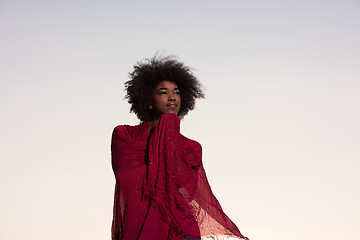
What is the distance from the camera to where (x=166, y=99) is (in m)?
5.24

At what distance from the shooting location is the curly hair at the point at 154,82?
5443 mm

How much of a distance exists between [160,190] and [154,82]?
3.77 ft

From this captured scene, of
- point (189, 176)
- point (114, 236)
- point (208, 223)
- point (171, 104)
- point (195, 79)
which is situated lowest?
point (114, 236)

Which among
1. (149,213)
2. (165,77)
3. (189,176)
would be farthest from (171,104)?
(149,213)

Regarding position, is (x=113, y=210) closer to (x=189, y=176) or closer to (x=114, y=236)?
(x=114, y=236)

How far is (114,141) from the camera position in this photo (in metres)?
5.32

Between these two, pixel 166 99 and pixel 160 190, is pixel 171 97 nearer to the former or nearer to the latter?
pixel 166 99

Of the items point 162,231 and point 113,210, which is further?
point 113,210

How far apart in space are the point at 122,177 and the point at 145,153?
0.30m

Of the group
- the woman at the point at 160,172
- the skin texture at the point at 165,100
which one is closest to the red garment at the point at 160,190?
the woman at the point at 160,172

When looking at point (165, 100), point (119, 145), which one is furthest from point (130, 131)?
point (165, 100)

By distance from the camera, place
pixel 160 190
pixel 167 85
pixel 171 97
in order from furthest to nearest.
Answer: pixel 167 85
pixel 171 97
pixel 160 190

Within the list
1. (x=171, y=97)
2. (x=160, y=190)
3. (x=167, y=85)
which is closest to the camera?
(x=160, y=190)

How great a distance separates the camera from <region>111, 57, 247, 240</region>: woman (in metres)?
4.80
